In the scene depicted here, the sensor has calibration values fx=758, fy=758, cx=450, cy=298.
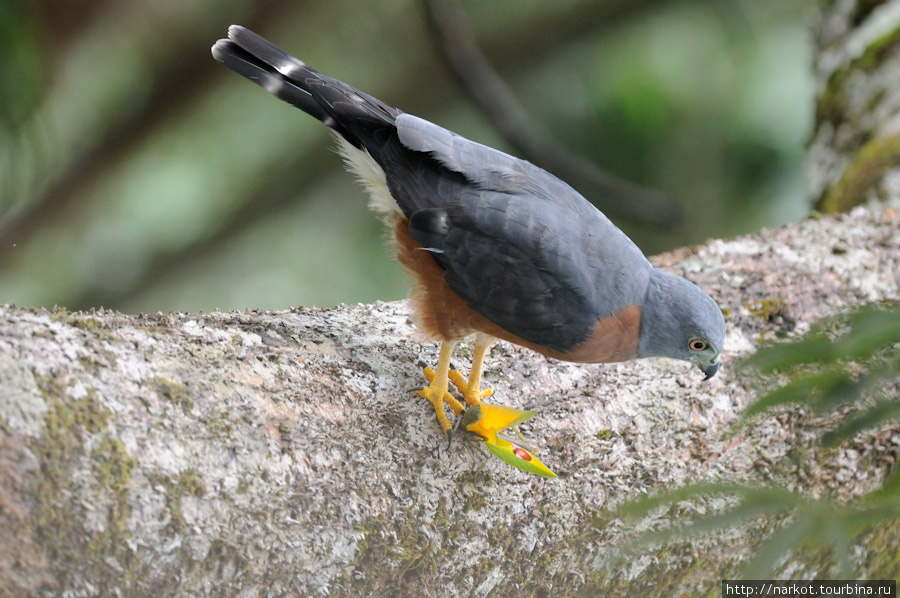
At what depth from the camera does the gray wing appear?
311cm

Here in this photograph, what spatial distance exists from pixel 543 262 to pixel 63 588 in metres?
2.01

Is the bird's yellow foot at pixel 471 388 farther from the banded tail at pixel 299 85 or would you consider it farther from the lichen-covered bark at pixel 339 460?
the banded tail at pixel 299 85

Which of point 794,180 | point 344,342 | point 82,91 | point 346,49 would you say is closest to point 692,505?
point 344,342

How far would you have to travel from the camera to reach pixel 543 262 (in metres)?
3.11

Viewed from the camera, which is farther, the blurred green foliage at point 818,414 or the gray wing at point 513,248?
the gray wing at point 513,248

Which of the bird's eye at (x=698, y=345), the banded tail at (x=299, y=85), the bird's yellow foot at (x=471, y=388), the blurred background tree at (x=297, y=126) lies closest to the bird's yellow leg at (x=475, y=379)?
the bird's yellow foot at (x=471, y=388)

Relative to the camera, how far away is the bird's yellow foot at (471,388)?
130 inches

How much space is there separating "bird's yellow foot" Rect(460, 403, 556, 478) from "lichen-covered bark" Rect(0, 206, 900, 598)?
0.10 m

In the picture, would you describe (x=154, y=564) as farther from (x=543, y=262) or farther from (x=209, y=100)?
(x=209, y=100)

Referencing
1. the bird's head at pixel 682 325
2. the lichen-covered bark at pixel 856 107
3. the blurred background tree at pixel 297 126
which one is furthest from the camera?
the lichen-covered bark at pixel 856 107

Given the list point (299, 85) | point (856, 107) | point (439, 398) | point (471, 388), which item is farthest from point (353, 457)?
point (856, 107)

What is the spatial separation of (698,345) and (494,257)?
3.20ft

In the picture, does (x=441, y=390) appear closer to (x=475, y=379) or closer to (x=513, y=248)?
(x=475, y=379)

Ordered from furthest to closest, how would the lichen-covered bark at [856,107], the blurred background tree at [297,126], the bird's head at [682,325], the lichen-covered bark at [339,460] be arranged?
the lichen-covered bark at [856,107]
the blurred background tree at [297,126]
the bird's head at [682,325]
the lichen-covered bark at [339,460]
